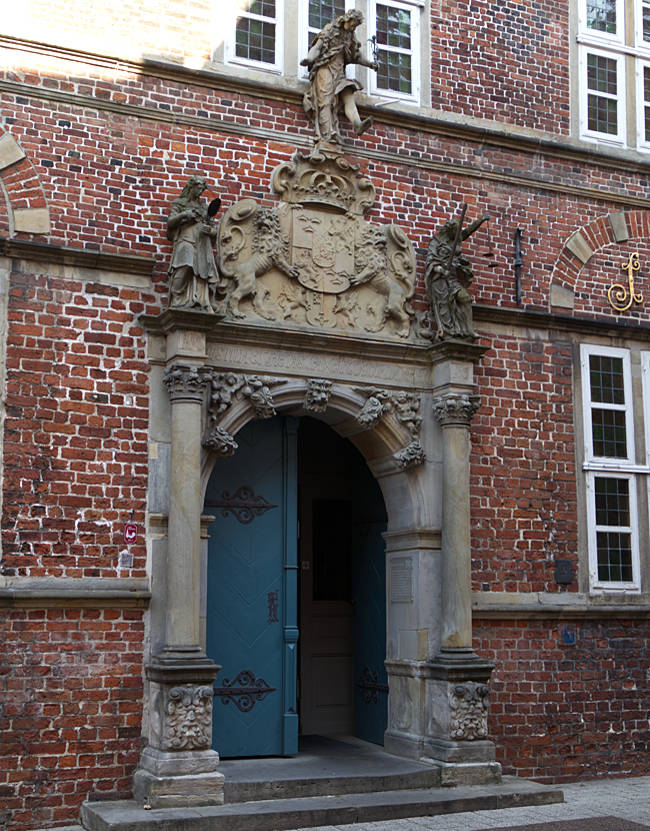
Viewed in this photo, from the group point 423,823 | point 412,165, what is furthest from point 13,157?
point 423,823

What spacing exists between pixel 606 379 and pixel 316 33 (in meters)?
4.51

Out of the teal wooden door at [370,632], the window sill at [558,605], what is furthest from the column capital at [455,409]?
the window sill at [558,605]

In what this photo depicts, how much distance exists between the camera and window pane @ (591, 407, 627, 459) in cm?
1126

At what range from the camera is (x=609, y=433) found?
1134 centimetres

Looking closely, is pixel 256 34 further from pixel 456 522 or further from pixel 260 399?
pixel 456 522

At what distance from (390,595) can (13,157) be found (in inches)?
205

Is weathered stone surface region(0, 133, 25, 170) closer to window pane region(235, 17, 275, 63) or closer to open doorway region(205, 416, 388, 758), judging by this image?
window pane region(235, 17, 275, 63)

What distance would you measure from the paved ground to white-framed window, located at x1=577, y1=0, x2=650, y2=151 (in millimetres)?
6664

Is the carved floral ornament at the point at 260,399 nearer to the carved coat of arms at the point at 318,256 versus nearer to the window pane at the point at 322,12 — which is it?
the carved coat of arms at the point at 318,256

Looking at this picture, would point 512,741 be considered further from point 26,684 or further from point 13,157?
point 13,157

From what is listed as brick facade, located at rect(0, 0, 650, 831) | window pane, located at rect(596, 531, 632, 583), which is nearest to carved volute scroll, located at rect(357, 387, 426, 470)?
brick facade, located at rect(0, 0, 650, 831)

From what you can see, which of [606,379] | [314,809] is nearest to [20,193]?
[314,809]

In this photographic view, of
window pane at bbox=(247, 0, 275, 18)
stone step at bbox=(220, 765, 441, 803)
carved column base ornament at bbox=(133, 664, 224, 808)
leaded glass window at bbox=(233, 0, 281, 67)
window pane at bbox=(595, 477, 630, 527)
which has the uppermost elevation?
window pane at bbox=(247, 0, 275, 18)

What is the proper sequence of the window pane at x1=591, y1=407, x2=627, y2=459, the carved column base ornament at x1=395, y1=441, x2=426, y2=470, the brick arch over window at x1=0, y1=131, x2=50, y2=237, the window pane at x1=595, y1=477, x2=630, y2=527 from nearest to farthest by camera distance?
the brick arch over window at x1=0, y1=131, x2=50, y2=237
the carved column base ornament at x1=395, y1=441, x2=426, y2=470
the window pane at x1=595, y1=477, x2=630, y2=527
the window pane at x1=591, y1=407, x2=627, y2=459
